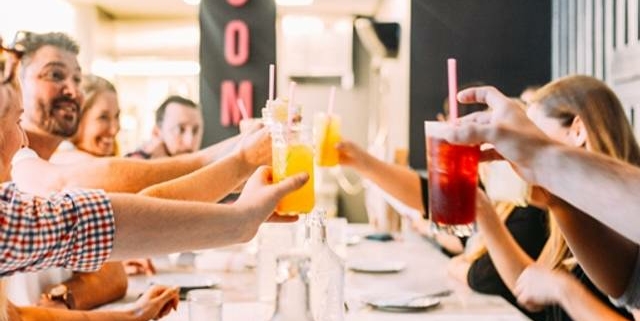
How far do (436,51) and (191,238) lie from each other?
3.96 m

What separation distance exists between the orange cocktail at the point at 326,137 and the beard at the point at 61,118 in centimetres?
88

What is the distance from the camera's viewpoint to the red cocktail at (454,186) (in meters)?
1.77

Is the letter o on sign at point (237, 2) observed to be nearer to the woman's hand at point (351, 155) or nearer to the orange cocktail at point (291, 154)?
the woman's hand at point (351, 155)

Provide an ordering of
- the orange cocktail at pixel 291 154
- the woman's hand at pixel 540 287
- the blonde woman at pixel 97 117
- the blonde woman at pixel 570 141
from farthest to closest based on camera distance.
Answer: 1. the blonde woman at pixel 97 117
2. the blonde woman at pixel 570 141
3. the woman's hand at pixel 540 287
4. the orange cocktail at pixel 291 154

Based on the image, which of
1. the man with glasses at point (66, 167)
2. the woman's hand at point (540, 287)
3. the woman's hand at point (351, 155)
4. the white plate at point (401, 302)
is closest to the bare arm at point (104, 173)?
the man with glasses at point (66, 167)

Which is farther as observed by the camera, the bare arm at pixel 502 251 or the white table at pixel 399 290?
the bare arm at pixel 502 251

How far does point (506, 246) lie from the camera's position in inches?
98.1

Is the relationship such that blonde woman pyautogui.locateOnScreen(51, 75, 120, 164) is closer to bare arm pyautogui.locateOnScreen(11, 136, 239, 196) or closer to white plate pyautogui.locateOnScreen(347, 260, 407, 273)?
bare arm pyautogui.locateOnScreen(11, 136, 239, 196)

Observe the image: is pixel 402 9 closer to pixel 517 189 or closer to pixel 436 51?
pixel 436 51

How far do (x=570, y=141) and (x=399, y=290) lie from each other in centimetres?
74

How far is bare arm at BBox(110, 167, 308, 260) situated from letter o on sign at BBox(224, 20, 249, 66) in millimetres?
4252

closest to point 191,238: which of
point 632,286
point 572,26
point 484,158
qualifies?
point 484,158

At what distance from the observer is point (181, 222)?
133cm

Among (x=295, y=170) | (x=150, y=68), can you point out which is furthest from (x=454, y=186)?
(x=150, y=68)
